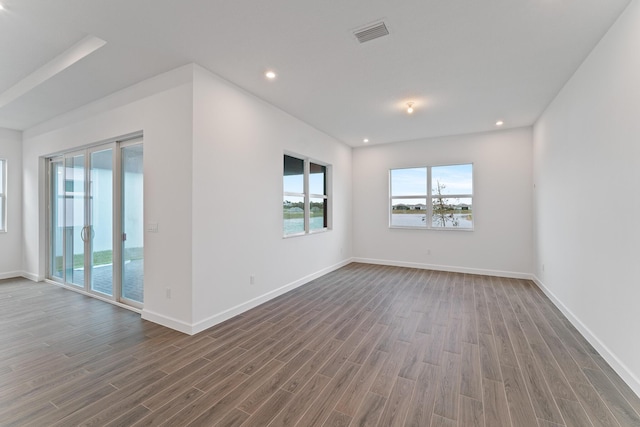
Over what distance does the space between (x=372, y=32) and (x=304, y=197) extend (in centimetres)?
318

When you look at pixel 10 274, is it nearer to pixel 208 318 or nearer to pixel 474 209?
pixel 208 318

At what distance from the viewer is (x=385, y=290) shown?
464 cm

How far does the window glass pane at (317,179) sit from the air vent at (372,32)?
3054mm

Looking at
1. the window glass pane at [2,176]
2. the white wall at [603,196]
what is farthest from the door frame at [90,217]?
the white wall at [603,196]

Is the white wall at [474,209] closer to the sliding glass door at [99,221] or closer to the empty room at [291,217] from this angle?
the empty room at [291,217]

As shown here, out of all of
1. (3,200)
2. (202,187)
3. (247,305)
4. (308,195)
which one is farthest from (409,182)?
(3,200)

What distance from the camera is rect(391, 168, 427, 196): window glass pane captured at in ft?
21.0

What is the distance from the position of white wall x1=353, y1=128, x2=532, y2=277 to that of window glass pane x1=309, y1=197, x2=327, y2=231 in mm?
1343

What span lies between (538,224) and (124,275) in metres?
6.72

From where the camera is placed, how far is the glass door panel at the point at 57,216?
4.90 metres

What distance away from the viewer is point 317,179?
19.0ft

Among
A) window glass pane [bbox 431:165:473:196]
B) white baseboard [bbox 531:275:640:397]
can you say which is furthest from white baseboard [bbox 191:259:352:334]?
white baseboard [bbox 531:275:640:397]

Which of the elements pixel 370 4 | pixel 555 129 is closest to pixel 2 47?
pixel 370 4

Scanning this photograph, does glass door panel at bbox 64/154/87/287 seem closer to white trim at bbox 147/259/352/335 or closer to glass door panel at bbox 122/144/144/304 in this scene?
glass door panel at bbox 122/144/144/304
